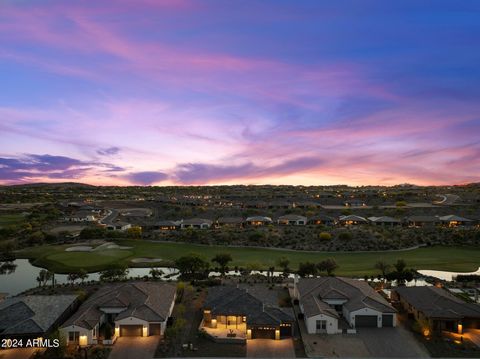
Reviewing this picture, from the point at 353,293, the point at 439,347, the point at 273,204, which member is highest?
the point at 273,204

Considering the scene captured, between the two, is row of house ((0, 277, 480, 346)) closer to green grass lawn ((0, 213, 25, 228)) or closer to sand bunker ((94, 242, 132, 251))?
sand bunker ((94, 242, 132, 251))

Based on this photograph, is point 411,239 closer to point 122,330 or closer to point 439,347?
point 439,347

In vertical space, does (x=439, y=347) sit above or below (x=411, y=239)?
below

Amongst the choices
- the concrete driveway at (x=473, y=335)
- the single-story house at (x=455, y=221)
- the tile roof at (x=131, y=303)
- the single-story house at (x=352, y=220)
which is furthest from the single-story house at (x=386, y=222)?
the tile roof at (x=131, y=303)

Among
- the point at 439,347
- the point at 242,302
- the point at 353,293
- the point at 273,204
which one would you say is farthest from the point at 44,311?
the point at 273,204

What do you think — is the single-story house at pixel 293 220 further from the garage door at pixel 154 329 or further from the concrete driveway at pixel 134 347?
the concrete driveway at pixel 134 347
